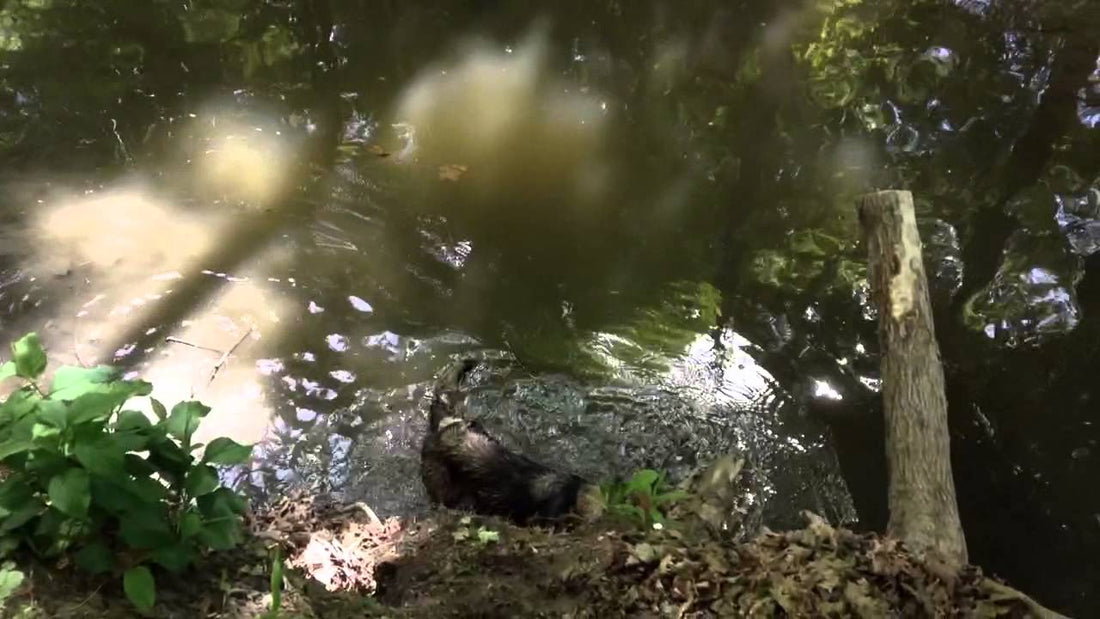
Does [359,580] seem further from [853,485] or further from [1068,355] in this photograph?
[1068,355]

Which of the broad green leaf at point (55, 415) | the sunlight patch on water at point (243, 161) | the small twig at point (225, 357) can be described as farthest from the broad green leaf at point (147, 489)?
the sunlight patch on water at point (243, 161)

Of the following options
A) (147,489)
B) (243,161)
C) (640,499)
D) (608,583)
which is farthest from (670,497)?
(243,161)

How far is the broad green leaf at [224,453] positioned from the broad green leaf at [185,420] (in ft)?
0.25

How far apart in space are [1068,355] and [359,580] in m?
4.21

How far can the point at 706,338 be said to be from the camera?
17.9ft

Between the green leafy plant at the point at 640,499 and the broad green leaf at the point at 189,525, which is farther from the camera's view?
the green leafy plant at the point at 640,499

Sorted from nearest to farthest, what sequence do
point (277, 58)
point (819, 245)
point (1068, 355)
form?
point (1068, 355) → point (819, 245) → point (277, 58)

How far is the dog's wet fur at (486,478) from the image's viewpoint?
4.15m

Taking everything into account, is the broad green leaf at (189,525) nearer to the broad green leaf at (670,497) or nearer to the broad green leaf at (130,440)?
the broad green leaf at (130,440)

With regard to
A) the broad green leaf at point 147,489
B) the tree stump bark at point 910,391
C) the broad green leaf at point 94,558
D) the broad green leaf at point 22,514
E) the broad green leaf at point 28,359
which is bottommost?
the broad green leaf at point 94,558

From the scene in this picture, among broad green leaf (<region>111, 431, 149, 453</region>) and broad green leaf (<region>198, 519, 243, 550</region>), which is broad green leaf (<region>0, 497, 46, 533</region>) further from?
broad green leaf (<region>198, 519, 243, 550</region>)

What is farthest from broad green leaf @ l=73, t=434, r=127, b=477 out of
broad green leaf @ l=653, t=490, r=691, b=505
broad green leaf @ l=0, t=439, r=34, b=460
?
broad green leaf @ l=653, t=490, r=691, b=505

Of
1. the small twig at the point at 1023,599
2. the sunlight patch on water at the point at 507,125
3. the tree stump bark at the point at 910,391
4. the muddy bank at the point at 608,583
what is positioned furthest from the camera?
the sunlight patch on water at the point at 507,125

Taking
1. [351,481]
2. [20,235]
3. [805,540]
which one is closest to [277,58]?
[20,235]
